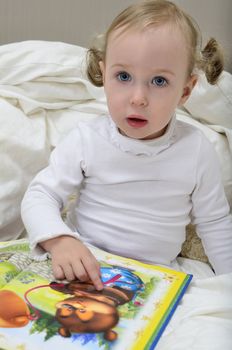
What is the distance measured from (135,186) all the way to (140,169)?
1.2 inches

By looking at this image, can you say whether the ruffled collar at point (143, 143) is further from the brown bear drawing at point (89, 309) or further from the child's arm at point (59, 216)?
the brown bear drawing at point (89, 309)

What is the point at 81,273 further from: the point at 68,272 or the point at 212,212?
the point at 212,212

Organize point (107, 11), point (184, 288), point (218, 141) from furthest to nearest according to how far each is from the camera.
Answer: point (107, 11), point (218, 141), point (184, 288)

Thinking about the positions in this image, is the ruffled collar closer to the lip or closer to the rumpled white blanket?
the lip

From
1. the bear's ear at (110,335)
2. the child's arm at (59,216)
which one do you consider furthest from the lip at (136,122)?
the bear's ear at (110,335)

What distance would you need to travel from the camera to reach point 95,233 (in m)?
0.86

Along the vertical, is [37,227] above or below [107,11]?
below

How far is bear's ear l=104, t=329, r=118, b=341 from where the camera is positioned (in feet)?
1.87

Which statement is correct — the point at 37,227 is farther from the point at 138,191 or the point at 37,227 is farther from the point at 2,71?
the point at 2,71

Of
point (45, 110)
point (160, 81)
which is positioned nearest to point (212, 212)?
point (160, 81)

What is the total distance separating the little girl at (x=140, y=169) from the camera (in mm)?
761

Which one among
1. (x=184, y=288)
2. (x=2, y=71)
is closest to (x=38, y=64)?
(x=2, y=71)

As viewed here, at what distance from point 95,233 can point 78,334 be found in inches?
11.7

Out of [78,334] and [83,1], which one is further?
[83,1]
